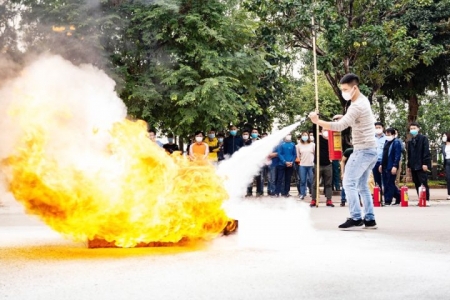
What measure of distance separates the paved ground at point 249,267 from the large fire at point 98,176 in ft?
0.98

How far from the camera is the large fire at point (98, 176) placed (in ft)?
25.8

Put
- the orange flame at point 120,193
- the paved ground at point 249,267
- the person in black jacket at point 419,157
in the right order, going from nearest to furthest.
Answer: the paved ground at point 249,267
the orange flame at point 120,193
the person in black jacket at point 419,157

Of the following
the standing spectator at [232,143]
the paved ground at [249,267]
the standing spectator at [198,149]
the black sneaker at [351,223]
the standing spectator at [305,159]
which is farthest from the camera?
the standing spectator at [232,143]

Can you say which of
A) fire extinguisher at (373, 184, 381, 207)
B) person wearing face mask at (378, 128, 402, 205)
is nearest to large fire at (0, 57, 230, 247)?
fire extinguisher at (373, 184, 381, 207)

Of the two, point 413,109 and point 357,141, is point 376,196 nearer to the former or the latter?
point 357,141

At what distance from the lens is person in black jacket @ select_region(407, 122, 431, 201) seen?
55.3ft

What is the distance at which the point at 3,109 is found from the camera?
9000 millimetres

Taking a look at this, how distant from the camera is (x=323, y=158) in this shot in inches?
657

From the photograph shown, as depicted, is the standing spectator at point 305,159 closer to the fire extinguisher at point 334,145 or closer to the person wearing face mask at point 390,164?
the fire extinguisher at point 334,145

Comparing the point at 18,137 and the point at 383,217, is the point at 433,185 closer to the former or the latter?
the point at 383,217

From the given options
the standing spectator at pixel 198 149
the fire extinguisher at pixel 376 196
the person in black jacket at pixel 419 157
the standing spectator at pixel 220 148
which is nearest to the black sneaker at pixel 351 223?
the fire extinguisher at pixel 376 196

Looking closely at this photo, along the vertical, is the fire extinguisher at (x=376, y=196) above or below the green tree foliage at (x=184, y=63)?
below

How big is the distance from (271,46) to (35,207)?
16.2 meters

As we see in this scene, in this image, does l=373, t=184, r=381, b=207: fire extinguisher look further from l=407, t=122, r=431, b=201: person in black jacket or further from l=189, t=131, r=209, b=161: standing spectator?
l=189, t=131, r=209, b=161: standing spectator
